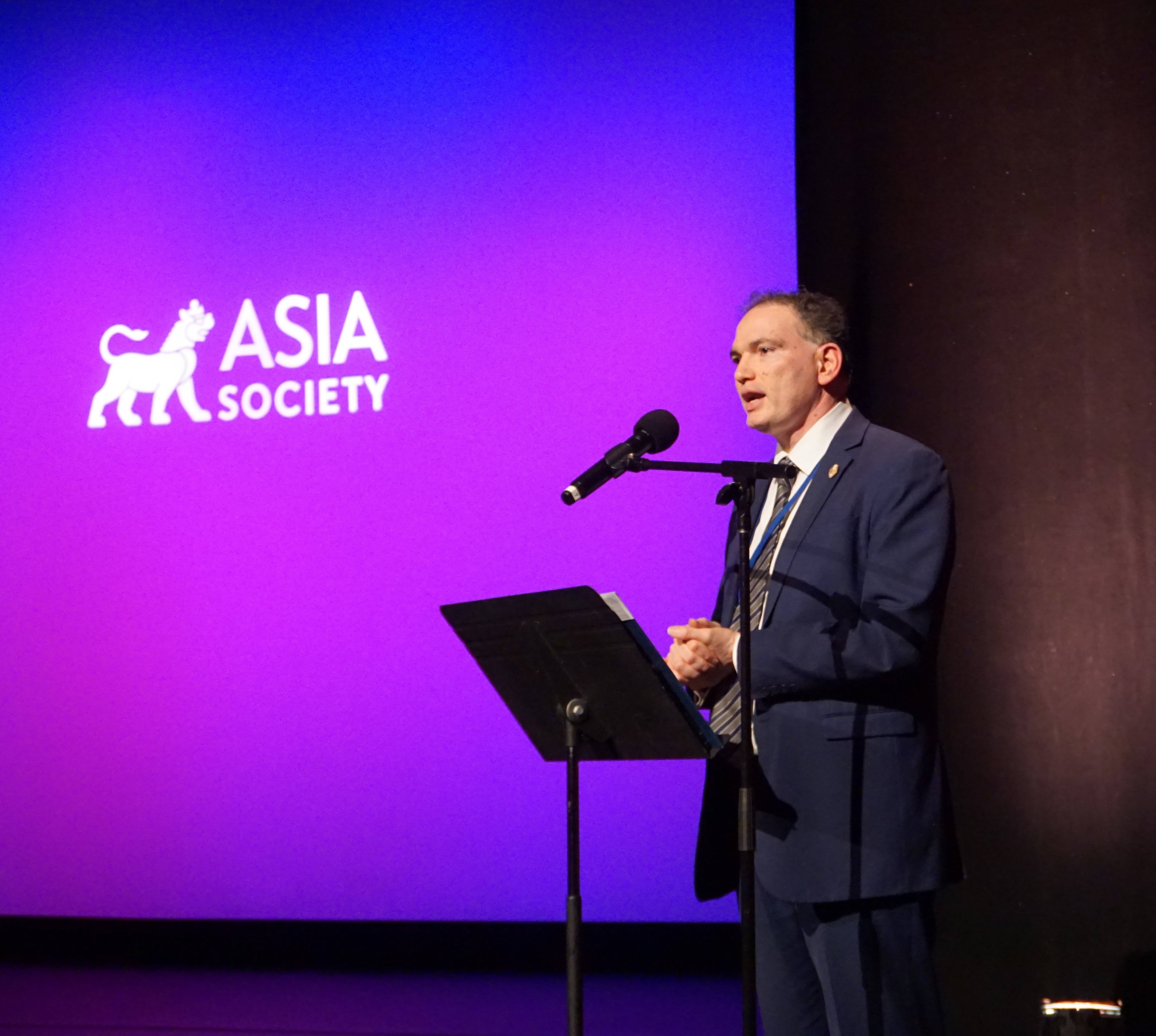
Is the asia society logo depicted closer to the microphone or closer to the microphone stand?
the microphone

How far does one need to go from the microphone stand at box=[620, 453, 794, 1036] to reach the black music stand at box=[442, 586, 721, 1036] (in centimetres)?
8

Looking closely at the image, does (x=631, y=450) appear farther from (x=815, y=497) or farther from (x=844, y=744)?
(x=844, y=744)

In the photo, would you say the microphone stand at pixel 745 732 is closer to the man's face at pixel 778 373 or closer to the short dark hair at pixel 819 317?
the man's face at pixel 778 373

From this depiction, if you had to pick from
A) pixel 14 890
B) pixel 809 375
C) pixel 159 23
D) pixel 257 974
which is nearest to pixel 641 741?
pixel 809 375

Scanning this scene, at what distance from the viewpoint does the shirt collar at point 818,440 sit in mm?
2326

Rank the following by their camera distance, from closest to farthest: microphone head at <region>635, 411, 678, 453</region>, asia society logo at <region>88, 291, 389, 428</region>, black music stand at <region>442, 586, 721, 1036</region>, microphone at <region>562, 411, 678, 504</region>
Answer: black music stand at <region>442, 586, 721, 1036</region> → microphone at <region>562, 411, 678, 504</region> → microphone head at <region>635, 411, 678, 453</region> → asia society logo at <region>88, 291, 389, 428</region>

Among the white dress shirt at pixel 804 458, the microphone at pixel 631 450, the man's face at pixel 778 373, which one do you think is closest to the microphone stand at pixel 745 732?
the microphone at pixel 631 450

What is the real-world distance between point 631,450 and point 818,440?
1.56ft

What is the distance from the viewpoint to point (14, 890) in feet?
14.7

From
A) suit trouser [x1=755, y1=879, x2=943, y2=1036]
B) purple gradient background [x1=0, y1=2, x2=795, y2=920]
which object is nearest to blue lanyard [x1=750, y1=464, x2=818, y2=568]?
suit trouser [x1=755, y1=879, x2=943, y2=1036]

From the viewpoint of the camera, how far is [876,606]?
2064 mm

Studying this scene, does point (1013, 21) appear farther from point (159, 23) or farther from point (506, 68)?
point (159, 23)

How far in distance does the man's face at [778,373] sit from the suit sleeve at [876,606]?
1.01ft

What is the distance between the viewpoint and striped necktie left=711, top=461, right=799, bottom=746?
2.21 m
